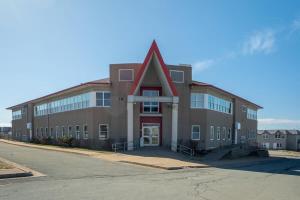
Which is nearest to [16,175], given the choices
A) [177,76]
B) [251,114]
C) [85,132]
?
[85,132]

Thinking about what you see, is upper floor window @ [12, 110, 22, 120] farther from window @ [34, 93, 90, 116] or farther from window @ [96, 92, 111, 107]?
window @ [96, 92, 111, 107]

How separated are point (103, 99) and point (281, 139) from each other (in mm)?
88770

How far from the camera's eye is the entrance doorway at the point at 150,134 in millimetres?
36625

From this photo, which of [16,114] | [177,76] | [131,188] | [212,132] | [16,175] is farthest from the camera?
[16,114]

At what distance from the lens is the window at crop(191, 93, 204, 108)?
39.1 m

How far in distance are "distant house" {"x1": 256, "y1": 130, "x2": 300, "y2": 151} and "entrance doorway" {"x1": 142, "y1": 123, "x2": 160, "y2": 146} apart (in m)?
79.7

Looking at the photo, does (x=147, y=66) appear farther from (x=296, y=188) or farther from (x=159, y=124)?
(x=296, y=188)

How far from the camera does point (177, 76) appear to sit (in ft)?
125

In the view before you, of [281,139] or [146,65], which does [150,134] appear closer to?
[146,65]

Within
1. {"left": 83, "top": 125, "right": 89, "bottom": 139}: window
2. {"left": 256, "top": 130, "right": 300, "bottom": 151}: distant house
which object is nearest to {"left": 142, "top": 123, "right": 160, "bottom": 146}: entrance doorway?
{"left": 83, "top": 125, "right": 89, "bottom": 139}: window

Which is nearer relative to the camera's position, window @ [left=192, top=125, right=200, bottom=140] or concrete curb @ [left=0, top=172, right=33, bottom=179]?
concrete curb @ [left=0, top=172, right=33, bottom=179]

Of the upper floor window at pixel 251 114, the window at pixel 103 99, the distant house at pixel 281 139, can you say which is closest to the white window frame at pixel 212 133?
the window at pixel 103 99

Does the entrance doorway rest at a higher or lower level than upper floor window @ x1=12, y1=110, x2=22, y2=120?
lower

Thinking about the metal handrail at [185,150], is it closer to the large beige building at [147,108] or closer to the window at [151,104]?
the large beige building at [147,108]
